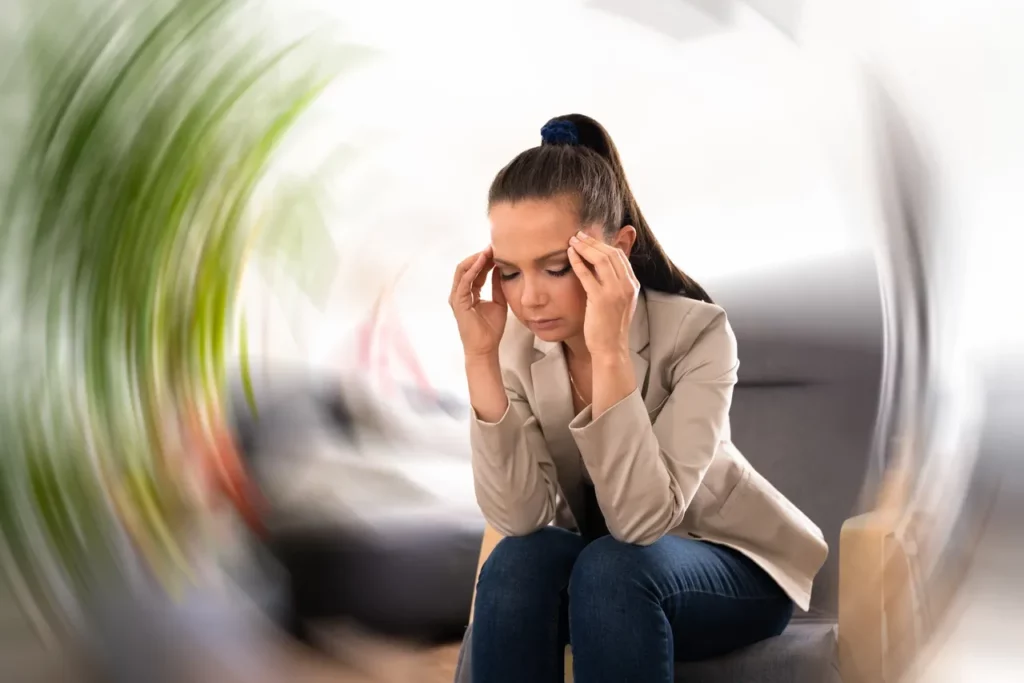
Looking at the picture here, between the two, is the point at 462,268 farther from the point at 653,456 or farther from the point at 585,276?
the point at 653,456

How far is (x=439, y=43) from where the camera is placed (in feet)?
5.14

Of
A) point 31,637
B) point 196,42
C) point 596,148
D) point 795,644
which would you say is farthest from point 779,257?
point 31,637

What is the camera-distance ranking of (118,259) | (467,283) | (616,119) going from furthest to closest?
(616,119) → (118,259) → (467,283)

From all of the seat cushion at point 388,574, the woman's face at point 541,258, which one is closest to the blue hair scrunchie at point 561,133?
the woman's face at point 541,258

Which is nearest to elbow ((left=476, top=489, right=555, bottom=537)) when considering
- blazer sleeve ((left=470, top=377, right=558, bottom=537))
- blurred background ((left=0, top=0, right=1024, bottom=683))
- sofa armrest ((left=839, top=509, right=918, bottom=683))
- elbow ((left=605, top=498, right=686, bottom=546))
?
blazer sleeve ((left=470, top=377, right=558, bottom=537))

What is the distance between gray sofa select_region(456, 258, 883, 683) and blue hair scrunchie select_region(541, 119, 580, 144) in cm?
61

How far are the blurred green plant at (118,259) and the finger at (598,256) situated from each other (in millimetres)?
766

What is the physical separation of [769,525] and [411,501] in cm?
79

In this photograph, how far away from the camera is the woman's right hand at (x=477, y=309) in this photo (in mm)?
1041

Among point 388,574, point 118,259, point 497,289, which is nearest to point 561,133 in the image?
point 497,289

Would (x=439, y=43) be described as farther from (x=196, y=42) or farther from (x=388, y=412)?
(x=388, y=412)

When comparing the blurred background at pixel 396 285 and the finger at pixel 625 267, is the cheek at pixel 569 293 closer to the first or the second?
the finger at pixel 625 267

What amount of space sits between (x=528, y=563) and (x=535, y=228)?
0.35m

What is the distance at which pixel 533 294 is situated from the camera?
1.00 meters
